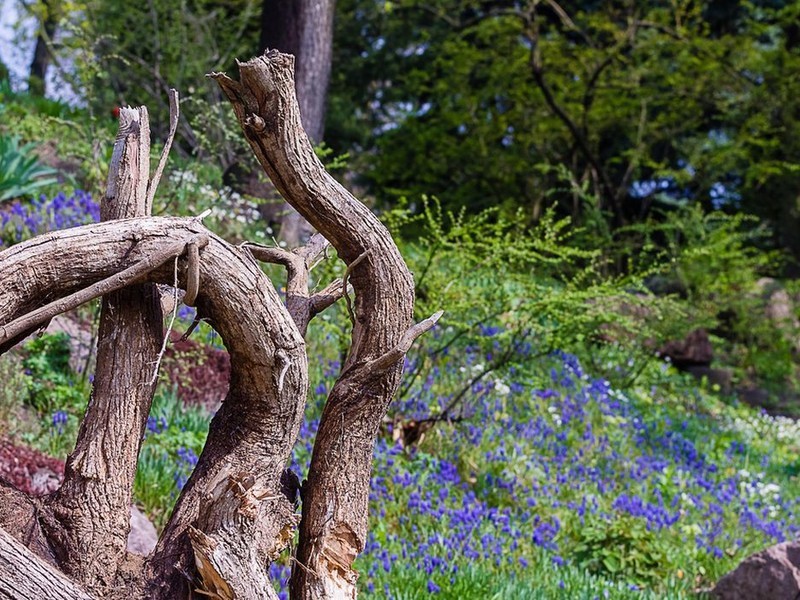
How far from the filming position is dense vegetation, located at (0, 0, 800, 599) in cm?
444

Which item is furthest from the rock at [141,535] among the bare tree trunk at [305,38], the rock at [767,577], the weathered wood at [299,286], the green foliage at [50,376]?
the bare tree trunk at [305,38]

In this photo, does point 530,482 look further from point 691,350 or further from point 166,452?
point 691,350

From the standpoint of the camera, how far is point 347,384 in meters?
2.12

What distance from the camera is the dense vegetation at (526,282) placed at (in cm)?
444

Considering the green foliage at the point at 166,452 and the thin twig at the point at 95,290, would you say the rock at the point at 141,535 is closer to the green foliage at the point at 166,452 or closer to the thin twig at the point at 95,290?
the green foliage at the point at 166,452

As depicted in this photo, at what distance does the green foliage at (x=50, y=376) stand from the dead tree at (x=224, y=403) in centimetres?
281

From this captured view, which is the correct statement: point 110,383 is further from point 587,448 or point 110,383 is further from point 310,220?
point 587,448

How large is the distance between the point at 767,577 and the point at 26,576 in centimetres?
348

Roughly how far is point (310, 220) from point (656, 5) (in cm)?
1426

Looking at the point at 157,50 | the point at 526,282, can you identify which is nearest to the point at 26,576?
the point at 526,282

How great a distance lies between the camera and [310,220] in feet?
6.98

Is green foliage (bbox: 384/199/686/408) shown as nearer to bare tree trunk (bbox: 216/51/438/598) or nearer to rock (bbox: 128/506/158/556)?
rock (bbox: 128/506/158/556)

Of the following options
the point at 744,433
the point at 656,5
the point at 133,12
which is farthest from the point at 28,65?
the point at 744,433

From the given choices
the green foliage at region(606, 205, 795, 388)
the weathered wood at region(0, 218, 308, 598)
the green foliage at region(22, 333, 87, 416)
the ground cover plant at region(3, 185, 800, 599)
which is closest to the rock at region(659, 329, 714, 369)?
the green foliage at region(606, 205, 795, 388)
